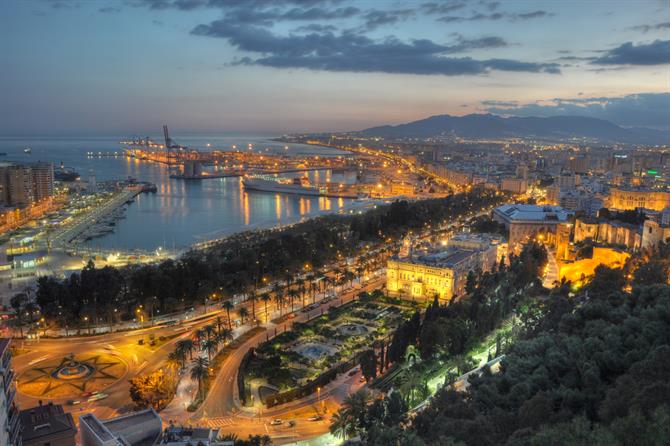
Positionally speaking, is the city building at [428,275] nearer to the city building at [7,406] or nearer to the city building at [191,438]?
the city building at [191,438]

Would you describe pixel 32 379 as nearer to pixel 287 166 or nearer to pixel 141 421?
pixel 141 421

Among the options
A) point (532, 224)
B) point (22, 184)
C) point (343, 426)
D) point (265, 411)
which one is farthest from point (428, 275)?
point (22, 184)

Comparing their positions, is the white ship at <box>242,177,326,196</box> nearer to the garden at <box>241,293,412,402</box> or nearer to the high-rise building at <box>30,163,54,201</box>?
the high-rise building at <box>30,163,54,201</box>

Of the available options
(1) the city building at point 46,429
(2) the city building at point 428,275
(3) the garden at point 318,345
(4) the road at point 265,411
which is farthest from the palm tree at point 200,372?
(2) the city building at point 428,275

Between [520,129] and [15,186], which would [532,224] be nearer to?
[15,186]

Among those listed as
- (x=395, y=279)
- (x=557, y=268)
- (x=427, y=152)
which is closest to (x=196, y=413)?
(x=395, y=279)

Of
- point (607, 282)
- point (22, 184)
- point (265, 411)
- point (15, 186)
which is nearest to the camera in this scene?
point (265, 411)

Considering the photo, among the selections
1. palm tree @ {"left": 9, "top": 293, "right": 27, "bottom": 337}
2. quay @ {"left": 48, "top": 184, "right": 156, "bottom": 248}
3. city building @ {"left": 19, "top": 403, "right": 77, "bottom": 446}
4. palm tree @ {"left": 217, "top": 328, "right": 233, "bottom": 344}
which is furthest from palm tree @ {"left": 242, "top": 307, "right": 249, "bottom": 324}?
quay @ {"left": 48, "top": 184, "right": 156, "bottom": 248}
